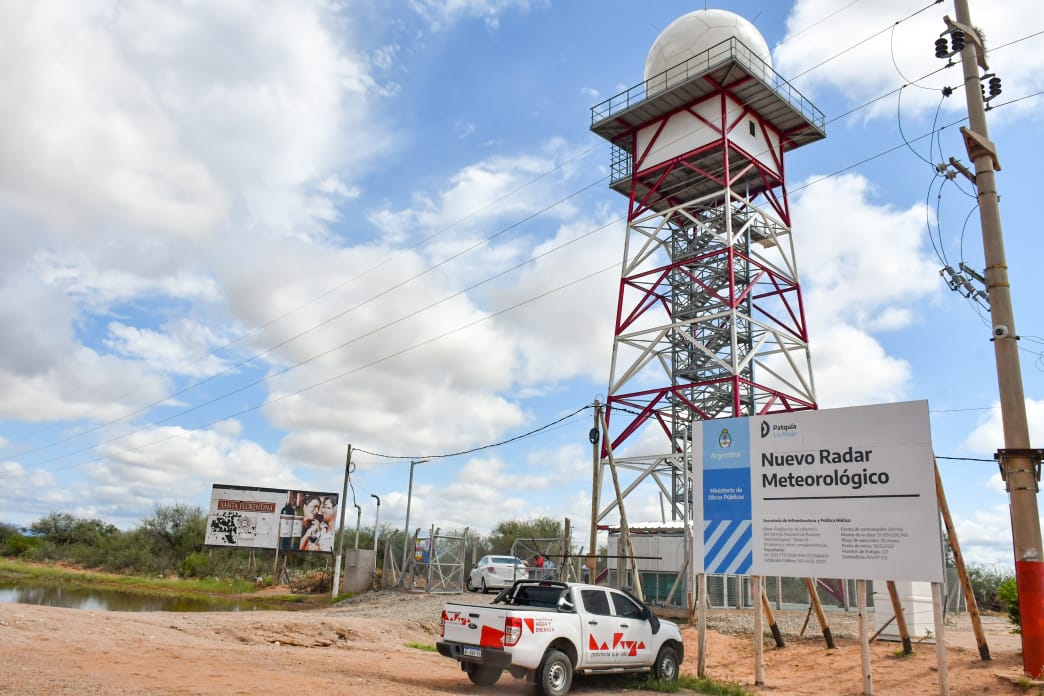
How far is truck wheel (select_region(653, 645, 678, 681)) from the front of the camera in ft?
43.7

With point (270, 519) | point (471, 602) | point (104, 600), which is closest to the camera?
point (471, 602)

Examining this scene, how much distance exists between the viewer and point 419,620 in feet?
77.4

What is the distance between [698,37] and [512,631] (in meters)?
25.4

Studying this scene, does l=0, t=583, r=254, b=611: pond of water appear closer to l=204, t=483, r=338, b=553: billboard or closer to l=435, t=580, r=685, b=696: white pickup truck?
l=204, t=483, r=338, b=553: billboard

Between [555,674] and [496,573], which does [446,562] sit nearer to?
[496,573]

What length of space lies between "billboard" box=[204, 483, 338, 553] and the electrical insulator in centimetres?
4378

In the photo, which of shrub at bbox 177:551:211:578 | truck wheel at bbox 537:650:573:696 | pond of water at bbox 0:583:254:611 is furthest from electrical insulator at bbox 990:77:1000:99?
shrub at bbox 177:551:211:578

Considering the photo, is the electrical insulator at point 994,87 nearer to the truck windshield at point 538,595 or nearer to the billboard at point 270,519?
the truck windshield at point 538,595

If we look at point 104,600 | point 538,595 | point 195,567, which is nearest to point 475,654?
point 538,595

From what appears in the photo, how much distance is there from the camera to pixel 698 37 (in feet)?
97.6

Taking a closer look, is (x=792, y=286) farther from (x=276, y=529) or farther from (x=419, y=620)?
(x=276, y=529)

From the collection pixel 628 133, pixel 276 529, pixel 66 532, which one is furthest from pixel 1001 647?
pixel 66 532

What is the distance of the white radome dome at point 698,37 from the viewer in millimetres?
29469

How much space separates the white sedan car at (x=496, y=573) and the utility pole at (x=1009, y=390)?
65.4 ft
